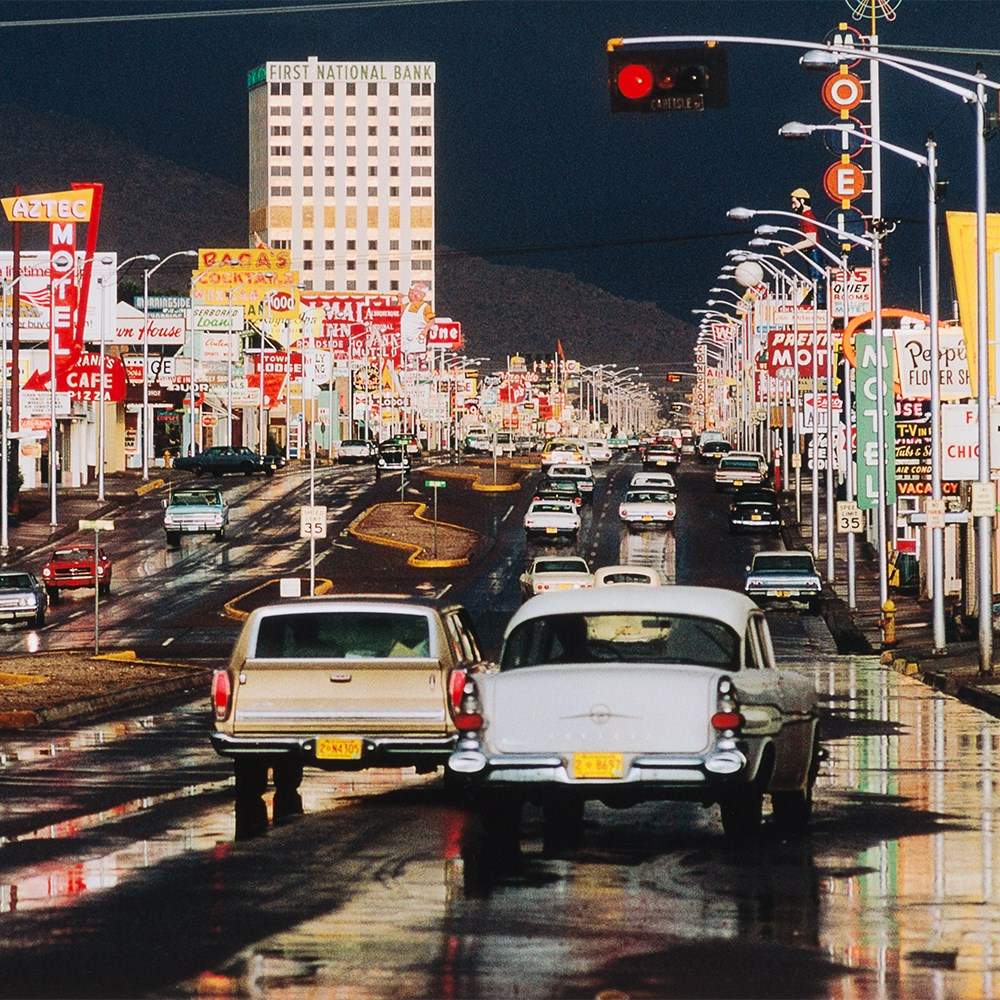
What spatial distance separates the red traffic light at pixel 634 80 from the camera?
2366 cm

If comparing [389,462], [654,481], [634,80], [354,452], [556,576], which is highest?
[634,80]

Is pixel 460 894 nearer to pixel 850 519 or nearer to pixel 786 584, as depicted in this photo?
pixel 850 519

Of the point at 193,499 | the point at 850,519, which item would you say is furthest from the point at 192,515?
the point at 850,519

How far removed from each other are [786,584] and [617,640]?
4593 cm

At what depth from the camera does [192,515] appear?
83.1 m

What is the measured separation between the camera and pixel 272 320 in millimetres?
170125

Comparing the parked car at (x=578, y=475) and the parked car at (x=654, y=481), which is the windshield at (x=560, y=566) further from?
the parked car at (x=578, y=475)

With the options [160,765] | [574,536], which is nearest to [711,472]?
[574,536]

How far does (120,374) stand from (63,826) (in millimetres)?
95746

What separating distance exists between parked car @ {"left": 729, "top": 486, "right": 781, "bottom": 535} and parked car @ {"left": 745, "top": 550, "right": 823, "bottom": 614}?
22.3 meters

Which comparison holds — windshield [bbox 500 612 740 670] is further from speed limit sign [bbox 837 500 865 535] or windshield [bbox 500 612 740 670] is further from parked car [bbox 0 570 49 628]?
parked car [bbox 0 570 49 628]

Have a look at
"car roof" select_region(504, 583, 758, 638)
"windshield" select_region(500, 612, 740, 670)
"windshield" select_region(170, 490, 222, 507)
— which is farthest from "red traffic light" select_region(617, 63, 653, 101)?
"windshield" select_region(170, 490, 222, 507)

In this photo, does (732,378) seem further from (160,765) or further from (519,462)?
(160,765)

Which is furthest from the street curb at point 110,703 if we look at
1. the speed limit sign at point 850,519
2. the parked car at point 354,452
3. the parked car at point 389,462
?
the parked car at point 354,452
